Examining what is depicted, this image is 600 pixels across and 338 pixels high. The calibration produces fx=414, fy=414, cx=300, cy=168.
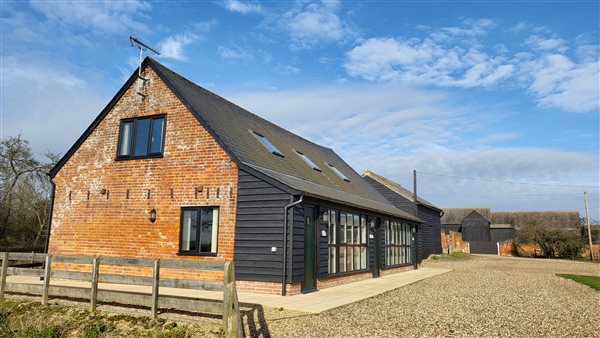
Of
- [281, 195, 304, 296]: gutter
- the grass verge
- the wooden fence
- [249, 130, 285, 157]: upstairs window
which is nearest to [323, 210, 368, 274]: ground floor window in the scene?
[281, 195, 304, 296]: gutter

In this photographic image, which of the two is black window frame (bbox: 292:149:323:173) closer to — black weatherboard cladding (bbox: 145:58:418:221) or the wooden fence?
black weatherboard cladding (bbox: 145:58:418:221)

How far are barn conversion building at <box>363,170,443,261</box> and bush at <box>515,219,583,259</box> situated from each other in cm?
1262

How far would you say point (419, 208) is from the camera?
30.1 metres

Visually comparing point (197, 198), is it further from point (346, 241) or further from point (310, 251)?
Result: point (346, 241)

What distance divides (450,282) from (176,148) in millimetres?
11224

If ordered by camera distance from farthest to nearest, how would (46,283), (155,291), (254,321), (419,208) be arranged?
(419,208), (46,283), (155,291), (254,321)

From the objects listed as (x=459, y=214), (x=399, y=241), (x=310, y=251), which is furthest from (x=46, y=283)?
(x=459, y=214)

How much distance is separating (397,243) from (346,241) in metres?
7.25

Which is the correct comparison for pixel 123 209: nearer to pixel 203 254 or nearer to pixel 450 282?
pixel 203 254

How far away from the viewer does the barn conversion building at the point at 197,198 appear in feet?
37.2

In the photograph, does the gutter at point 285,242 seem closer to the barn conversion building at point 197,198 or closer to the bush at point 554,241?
the barn conversion building at point 197,198

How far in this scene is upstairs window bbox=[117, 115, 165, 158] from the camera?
1362 centimetres

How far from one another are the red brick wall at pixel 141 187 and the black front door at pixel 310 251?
211 cm

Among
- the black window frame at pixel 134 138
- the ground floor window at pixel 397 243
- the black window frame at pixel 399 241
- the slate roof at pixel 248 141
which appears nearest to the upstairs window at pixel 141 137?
the black window frame at pixel 134 138
